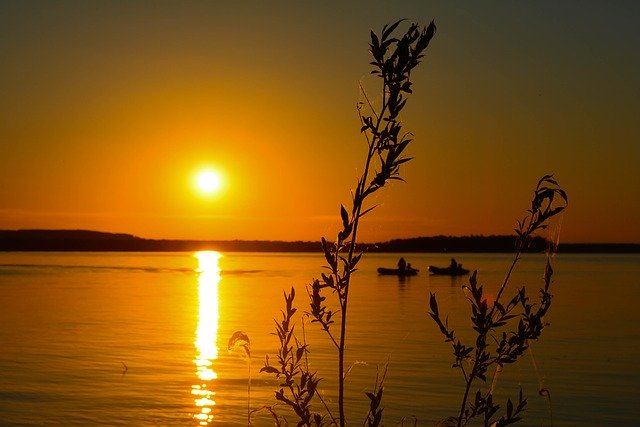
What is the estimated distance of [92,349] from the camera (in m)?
26.9

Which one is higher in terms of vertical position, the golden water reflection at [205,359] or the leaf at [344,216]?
the leaf at [344,216]

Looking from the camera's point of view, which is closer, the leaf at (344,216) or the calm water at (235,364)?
the leaf at (344,216)

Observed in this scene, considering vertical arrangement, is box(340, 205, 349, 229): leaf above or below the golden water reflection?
above

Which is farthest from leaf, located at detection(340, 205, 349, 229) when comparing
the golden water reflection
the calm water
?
the golden water reflection

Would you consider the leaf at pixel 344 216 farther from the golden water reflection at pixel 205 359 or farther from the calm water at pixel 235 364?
the golden water reflection at pixel 205 359

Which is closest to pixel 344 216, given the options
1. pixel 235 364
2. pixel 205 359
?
pixel 235 364

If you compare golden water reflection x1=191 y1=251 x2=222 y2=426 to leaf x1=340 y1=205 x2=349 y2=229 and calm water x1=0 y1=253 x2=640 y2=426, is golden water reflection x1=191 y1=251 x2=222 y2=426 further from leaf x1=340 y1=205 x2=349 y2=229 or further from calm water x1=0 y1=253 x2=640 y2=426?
leaf x1=340 y1=205 x2=349 y2=229

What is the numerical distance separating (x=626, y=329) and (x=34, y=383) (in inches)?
886

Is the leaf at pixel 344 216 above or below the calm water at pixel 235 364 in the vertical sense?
above

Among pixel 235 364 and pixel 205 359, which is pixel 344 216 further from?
pixel 205 359

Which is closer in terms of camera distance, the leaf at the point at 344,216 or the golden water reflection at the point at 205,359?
the leaf at the point at 344,216

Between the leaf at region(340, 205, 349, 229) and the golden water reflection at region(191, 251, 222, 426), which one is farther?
the golden water reflection at region(191, 251, 222, 426)

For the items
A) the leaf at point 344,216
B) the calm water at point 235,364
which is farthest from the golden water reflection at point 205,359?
the leaf at point 344,216

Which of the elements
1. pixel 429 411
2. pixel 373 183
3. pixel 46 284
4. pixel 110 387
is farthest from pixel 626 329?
pixel 46 284
